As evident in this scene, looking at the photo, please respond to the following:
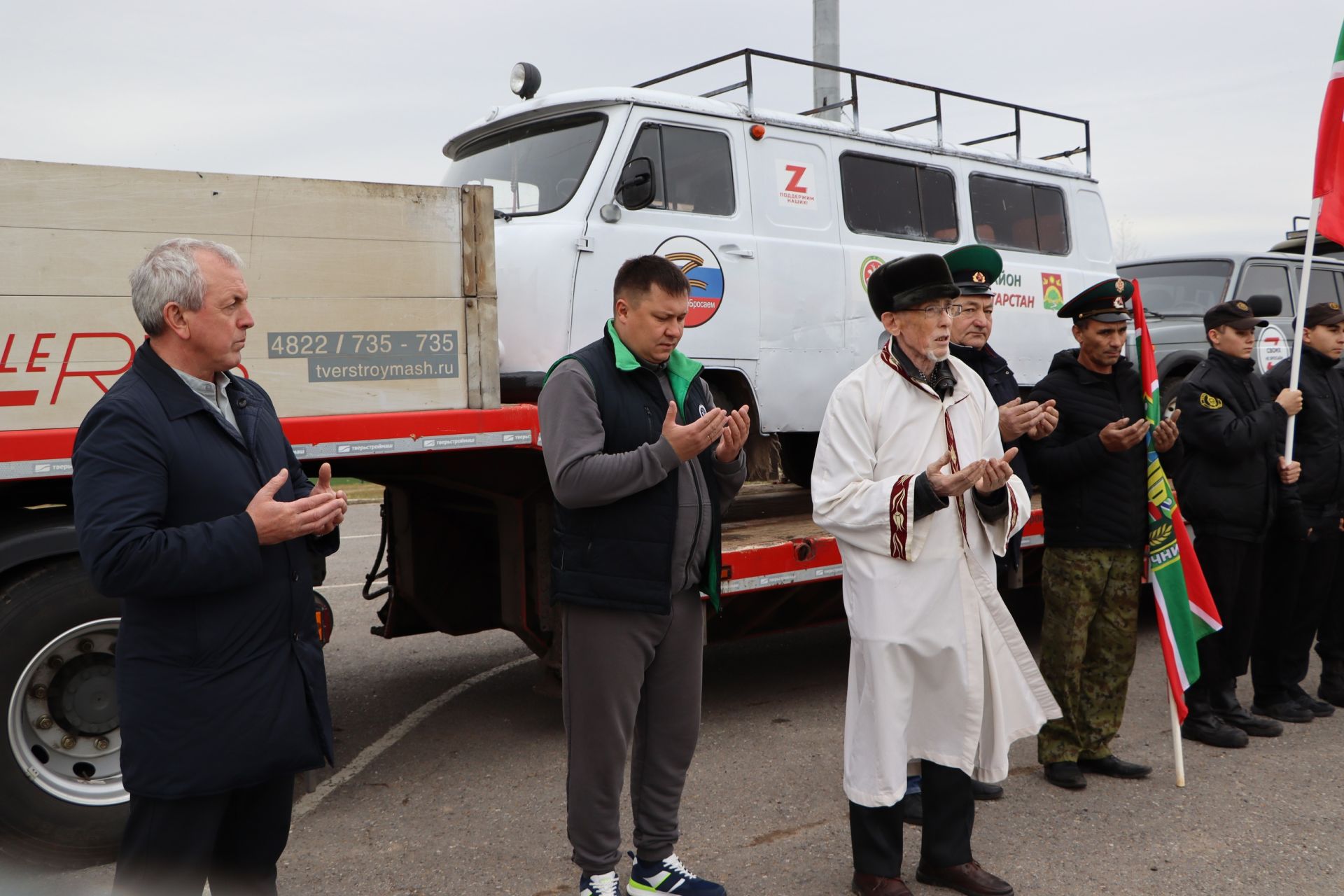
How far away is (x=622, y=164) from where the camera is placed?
212 inches

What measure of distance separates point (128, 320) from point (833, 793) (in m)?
3.16

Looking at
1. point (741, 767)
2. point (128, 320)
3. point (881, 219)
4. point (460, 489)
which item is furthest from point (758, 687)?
point (128, 320)

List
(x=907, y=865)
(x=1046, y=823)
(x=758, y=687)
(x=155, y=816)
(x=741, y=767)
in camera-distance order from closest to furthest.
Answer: (x=155, y=816) → (x=907, y=865) → (x=1046, y=823) → (x=741, y=767) → (x=758, y=687)

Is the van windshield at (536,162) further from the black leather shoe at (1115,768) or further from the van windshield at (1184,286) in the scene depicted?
the van windshield at (1184,286)

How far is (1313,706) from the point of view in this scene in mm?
5449

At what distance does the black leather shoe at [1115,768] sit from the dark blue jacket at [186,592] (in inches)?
133

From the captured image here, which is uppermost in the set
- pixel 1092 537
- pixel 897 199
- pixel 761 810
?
pixel 897 199

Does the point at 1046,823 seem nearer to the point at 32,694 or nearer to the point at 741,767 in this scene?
the point at 741,767

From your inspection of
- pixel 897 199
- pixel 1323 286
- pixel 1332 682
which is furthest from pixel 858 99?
pixel 1323 286

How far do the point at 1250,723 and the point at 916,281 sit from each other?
3180mm

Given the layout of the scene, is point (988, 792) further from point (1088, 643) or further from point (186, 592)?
point (186, 592)

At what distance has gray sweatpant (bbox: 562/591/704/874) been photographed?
3.21 metres

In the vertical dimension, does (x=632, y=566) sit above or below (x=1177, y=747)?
above

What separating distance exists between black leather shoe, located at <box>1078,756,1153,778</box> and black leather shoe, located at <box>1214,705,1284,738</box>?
2.87 ft
